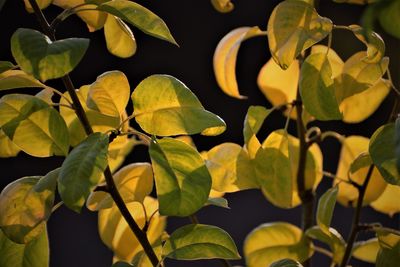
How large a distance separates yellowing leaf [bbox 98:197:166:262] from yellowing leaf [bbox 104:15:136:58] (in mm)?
168

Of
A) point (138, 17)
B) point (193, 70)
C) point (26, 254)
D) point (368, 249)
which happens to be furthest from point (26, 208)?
point (193, 70)

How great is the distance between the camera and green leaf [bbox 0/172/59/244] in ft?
1.81

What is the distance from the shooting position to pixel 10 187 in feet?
1.92

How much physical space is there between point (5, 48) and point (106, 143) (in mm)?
1419

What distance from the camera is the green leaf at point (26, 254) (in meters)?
0.61

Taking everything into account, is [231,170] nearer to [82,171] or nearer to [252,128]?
[252,128]

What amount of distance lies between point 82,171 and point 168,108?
0.36 feet

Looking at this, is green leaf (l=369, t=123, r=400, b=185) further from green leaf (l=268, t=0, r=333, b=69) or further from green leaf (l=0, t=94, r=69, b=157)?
green leaf (l=0, t=94, r=69, b=157)

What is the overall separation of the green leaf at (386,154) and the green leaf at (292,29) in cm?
10

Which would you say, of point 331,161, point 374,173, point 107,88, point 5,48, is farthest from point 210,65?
point 107,88

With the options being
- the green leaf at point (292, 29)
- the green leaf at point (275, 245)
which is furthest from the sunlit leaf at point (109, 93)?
the green leaf at point (275, 245)

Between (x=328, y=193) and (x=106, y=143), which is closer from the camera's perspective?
(x=106, y=143)

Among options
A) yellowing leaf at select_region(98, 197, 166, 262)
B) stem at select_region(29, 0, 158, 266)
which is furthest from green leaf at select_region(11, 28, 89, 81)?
yellowing leaf at select_region(98, 197, 166, 262)

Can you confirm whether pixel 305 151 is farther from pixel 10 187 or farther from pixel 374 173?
pixel 10 187
